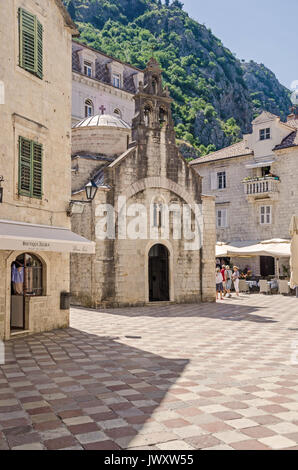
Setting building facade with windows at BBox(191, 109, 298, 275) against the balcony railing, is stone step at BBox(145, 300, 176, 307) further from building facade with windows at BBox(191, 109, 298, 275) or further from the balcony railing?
the balcony railing

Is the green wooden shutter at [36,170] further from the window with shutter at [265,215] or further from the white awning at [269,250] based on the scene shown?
the window with shutter at [265,215]

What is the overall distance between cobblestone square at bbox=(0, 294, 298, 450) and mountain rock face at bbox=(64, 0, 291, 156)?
54834mm

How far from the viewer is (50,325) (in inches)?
500

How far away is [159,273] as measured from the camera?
21.8 metres

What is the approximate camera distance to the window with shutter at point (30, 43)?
1166 cm

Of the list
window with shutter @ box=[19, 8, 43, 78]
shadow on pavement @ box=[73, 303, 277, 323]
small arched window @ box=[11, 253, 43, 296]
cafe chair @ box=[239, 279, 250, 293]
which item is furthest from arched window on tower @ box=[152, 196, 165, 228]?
cafe chair @ box=[239, 279, 250, 293]

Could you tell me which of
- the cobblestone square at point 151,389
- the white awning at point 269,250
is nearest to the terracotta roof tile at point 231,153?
the white awning at point 269,250

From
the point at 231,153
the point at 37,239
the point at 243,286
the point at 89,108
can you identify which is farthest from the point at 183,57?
the point at 37,239

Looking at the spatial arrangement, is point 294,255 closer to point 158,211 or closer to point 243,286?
point 158,211

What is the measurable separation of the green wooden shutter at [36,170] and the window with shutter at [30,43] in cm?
212

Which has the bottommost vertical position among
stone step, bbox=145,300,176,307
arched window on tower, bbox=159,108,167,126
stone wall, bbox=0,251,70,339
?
stone step, bbox=145,300,176,307

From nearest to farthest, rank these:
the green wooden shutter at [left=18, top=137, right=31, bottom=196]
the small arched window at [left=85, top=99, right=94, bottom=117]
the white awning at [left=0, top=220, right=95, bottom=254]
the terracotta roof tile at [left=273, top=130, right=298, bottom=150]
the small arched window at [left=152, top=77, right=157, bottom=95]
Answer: the white awning at [left=0, top=220, right=95, bottom=254]
the green wooden shutter at [left=18, top=137, right=31, bottom=196]
the small arched window at [left=152, top=77, right=157, bottom=95]
the terracotta roof tile at [left=273, top=130, right=298, bottom=150]
the small arched window at [left=85, top=99, right=94, bottom=117]

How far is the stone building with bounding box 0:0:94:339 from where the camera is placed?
11.0m
